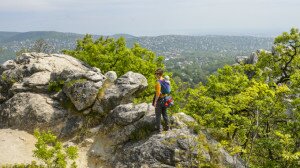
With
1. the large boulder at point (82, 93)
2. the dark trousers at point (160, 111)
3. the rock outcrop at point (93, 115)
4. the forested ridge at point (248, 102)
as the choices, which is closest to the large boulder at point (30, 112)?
the rock outcrop at point (93, 115)

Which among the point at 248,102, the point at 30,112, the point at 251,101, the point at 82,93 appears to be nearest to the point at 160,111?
the point at 248,102

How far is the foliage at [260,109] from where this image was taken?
1703 cm

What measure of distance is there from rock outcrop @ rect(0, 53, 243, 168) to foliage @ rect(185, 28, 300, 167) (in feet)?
7.60

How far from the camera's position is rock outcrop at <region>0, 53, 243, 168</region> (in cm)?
1769

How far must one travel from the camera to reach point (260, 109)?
17531 millimetres

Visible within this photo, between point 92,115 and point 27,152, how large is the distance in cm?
517

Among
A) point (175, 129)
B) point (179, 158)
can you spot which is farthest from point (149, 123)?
point (179, 158)

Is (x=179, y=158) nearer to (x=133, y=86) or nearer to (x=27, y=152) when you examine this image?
(x=133, y=86)

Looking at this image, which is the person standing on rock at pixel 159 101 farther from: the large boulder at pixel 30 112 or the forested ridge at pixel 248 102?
the large boulder at pixel 30 112

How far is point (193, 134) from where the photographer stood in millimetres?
18438

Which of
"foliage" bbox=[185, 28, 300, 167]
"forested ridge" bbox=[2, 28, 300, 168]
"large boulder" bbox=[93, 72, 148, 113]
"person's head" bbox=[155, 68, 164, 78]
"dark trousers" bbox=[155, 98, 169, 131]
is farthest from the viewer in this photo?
"large boulder" bbox=[93, 72, 148, 113]

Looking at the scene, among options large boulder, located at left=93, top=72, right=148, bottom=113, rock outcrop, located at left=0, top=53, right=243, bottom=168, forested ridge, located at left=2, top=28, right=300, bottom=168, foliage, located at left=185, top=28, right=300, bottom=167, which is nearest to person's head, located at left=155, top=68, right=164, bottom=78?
rock outcrop, located at left=0, top=53, right=243, bottom=168

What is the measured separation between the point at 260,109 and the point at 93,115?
12008 mm

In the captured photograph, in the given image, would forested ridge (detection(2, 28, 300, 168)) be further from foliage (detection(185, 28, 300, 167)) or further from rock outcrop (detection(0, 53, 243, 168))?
rock outcrop (detection(0, 53, 243, 168))
